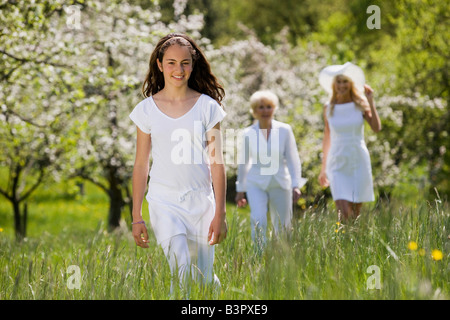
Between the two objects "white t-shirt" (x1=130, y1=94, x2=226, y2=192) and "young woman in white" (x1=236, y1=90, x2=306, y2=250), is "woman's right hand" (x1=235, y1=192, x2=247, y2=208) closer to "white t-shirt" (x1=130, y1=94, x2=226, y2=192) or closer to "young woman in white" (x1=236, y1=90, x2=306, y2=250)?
"young woman in white" (x1=236, y1=90, x2=306, y2=250)

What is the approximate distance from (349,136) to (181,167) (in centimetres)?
357

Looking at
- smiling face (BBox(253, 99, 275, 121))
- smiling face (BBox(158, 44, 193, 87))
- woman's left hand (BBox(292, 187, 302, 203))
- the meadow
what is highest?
smiling face (BBox(253, 99, 275, 121))

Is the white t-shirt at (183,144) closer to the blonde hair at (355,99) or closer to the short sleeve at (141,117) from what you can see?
the short sleeve at (141,117)

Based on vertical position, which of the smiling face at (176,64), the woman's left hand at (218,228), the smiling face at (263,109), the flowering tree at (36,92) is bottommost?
the woman's left hand at (218,228)

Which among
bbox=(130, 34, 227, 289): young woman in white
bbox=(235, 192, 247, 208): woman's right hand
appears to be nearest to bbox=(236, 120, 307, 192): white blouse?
bbox=(235, 192, 247, 208): woman's right hand

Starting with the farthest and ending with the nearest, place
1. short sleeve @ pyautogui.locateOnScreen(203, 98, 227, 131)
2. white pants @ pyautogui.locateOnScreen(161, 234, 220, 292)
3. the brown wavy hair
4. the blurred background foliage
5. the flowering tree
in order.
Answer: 1. the blurred background foliage
2. the flowering tree
3. the brown wavy hair
4. short sleeve @ pyautogui.locateOnScreen(203, 98, 227, 131)
5. white pants @ pyautogui.locateOnScreen(161, 234, 220, 292)

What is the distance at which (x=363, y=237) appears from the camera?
188 inches

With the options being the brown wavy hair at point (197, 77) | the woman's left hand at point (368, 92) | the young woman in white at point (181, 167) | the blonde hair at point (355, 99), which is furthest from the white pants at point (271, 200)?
the young woman in white at point (181, 167)

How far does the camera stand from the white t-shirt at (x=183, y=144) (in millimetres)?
3883

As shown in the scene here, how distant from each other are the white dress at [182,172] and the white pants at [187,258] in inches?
2.1

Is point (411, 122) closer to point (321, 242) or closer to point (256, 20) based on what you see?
point (321, 242)

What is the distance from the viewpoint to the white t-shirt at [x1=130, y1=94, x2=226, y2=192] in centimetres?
388
